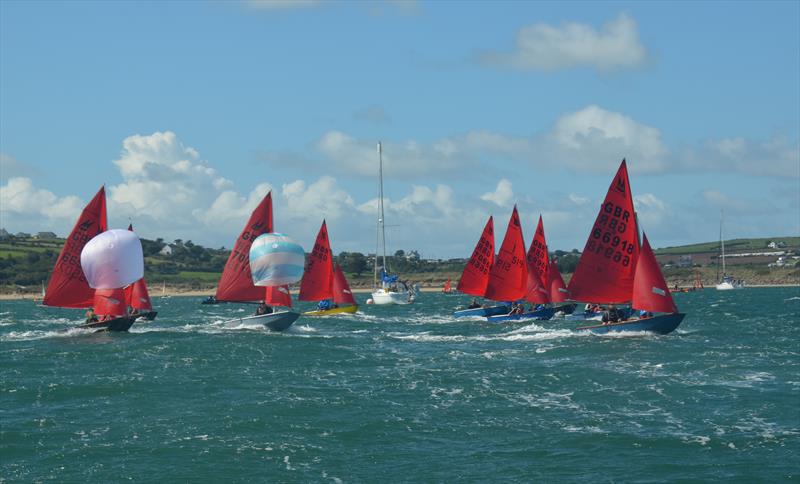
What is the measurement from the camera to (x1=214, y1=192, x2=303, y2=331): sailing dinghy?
260 ft

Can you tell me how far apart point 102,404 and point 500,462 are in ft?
62.0

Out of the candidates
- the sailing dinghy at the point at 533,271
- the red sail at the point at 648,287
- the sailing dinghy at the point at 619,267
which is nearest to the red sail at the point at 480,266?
the sailing dinghy at the point at 533,271

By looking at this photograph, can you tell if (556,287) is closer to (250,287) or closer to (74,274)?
(250,287)

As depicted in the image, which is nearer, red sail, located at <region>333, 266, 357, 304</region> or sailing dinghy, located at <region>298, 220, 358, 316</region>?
sailing dinghy, located at <region>298, 220, 358, 316</region>

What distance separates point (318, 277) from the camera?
101500 mm

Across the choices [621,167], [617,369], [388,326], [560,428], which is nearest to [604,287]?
[621,167]

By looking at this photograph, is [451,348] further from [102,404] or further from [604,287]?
[102,404]

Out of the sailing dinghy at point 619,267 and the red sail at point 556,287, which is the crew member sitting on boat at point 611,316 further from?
the red sail at point 556,287

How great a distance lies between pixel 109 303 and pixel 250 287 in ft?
33.6

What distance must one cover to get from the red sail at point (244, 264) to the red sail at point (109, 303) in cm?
705

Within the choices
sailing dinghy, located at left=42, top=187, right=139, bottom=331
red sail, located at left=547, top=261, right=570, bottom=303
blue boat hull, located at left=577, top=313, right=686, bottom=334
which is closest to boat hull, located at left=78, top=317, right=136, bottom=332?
sailing dinghy, located at left=42, top=187, right=139, bottom=331

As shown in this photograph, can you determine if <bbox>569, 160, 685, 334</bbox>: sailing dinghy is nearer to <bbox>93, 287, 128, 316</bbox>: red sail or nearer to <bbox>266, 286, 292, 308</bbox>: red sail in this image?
<bbox>266, 286, 292, 308</bbox>: red sail

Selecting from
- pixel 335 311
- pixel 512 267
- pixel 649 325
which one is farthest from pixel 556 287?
pixel 649 325

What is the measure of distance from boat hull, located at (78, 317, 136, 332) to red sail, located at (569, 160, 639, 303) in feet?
106
